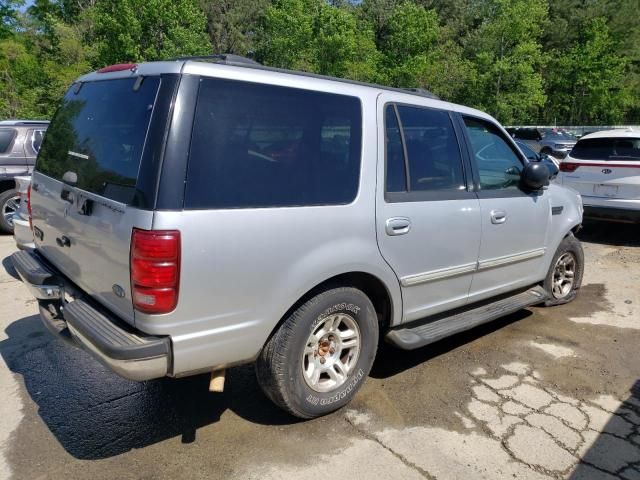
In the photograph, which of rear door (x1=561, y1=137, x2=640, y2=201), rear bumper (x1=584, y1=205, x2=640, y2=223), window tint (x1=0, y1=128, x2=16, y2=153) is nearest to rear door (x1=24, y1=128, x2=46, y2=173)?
window tint (x1=0, y1=128, x2=16, y2=153)

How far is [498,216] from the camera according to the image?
4.04 meters

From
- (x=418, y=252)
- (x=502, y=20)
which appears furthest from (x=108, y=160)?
(x=502, y=20)

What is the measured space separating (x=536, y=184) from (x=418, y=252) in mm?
1532

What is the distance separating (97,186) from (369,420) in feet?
6.93

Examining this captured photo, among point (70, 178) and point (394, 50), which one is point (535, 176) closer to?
point (70, 178)

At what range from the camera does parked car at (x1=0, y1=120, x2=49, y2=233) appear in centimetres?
798

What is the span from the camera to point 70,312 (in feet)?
9.32

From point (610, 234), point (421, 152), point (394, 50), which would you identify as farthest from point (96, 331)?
point (394, 50)

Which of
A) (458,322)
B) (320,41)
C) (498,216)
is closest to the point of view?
(458,322)

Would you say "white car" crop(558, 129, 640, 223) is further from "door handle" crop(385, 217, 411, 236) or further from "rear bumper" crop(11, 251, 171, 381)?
"rear bumper" crop(11, 251, 171, 381)

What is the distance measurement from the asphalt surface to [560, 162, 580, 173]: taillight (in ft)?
14.8

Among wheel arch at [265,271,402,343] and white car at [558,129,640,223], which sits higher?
white car at [558,129,640,223]

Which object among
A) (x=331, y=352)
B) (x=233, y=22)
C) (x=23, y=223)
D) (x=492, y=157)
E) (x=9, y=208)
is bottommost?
(x=9, y=208)

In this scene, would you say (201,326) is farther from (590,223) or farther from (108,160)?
(590,223)
